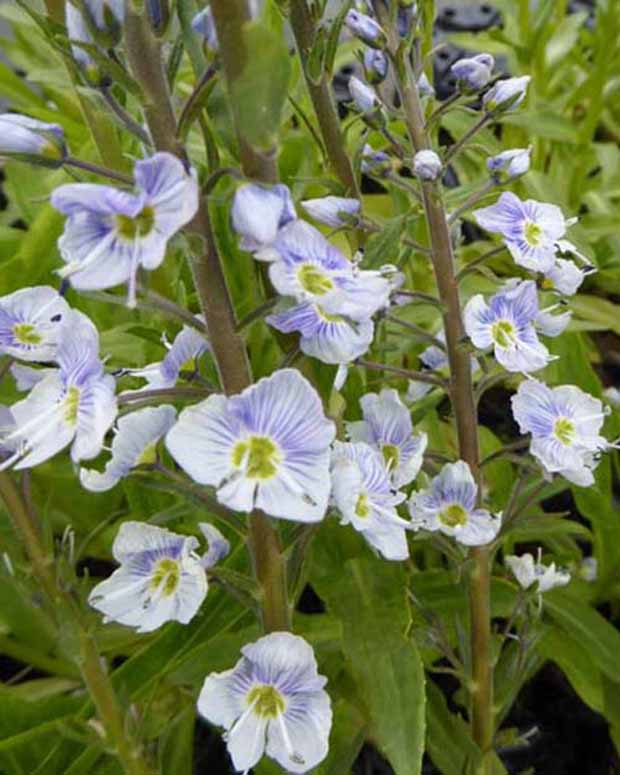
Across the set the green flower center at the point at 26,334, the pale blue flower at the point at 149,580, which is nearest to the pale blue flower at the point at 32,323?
the green flower center at the point at 26,334

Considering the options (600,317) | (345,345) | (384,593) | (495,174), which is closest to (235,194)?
(345,345)

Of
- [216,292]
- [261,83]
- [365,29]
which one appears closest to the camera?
[261,83]

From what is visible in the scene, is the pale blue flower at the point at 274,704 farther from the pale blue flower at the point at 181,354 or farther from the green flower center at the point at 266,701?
the pale blue flower at the point at 181,354

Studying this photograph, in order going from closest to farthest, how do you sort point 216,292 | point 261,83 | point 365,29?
1. point 261,83
2. point 216,292
3. point 365,29

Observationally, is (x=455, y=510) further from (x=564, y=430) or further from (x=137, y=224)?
(x=137, y=224)

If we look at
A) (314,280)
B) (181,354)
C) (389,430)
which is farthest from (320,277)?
(389,430)

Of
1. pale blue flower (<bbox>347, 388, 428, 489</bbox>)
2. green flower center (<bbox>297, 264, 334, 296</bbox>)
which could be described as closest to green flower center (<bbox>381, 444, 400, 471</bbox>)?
pale blue flower (<bbox>347, 388, 428, 489</bbox>)

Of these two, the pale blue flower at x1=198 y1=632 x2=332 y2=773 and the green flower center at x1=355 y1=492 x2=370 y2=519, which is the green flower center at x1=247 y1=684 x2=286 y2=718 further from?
the green flower center at x1=355 y1=492 x2=370 y2=519
